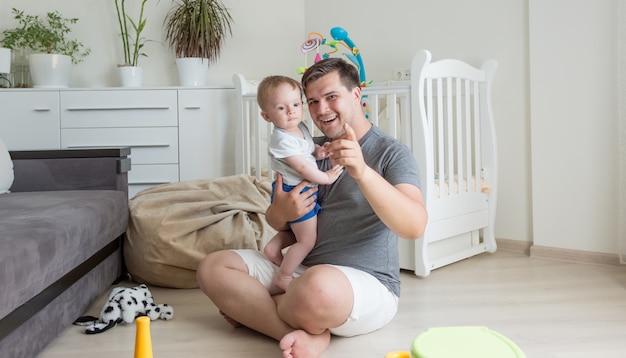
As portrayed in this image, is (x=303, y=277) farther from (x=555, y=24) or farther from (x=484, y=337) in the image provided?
(x=555, y=24)

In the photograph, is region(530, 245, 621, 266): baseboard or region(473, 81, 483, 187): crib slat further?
region(473, 81, 483, 187): crib slat

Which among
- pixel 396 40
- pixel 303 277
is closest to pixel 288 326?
pixel 303 277

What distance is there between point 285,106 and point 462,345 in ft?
2.60

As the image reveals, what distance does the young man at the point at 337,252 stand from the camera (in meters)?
1.49

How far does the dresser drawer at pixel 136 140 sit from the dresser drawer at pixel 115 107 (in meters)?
0.03

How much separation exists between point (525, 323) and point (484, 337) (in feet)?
3.05

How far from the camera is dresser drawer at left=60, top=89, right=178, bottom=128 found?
3570 mm

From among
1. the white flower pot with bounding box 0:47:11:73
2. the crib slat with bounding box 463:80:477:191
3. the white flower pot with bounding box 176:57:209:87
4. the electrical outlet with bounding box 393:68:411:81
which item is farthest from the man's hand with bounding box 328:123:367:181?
the white flower pot with bounding box 0:47:11:73

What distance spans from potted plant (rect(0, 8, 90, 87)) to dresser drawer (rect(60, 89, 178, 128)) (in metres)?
0.19

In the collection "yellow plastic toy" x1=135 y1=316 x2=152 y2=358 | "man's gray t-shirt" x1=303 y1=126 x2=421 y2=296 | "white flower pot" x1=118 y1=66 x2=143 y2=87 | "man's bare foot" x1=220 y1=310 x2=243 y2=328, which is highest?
"white flower pot" x1=118 y1=66 x2=143 y2=87

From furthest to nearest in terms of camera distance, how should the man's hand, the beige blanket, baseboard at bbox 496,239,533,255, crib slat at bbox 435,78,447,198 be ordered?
baseboard at bbox 496,239,533,255, crib slat at bbox 435,78,447,198, the beige blanket, the man's hand

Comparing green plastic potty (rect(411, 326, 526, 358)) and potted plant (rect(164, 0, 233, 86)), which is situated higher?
potted plant (rect(164, 0, 233, 86))

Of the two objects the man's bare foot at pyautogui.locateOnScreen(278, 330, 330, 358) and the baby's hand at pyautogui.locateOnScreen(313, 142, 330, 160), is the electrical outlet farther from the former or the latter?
the man's bare foot at pyautogui.locateOnScreen(278, 330, 330, 358)

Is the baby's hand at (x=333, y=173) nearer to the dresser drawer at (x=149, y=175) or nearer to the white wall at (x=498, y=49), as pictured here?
the white wall at (x=498, y=49)
